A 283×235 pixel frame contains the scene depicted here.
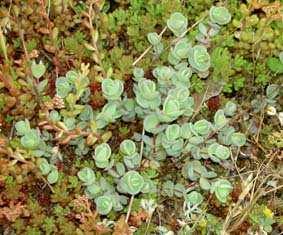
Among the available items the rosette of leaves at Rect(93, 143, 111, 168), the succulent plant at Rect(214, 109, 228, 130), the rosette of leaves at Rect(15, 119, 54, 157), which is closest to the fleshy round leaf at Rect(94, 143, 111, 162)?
the rosette of leaves at Rect(93, 143, 111, 168)

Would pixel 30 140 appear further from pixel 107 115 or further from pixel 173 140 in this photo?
pixel 173 140

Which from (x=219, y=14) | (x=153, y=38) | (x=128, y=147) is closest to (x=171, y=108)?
(x=128, y=147)

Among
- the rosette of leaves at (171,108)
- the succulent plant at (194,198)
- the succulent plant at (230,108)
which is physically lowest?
the succulent plant at (194,198)

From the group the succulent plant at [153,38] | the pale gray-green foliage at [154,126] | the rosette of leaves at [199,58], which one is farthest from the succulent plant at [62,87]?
the rosette of leaves at [199,58]

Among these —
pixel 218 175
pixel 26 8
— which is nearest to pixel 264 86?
pixel 218 175

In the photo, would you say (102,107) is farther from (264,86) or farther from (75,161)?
(264,86)

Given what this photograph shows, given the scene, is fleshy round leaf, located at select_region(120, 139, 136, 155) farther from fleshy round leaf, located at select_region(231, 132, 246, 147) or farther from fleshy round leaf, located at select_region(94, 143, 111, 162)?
fleshy round leaf, located at select_region(231, 132, 246, 147)

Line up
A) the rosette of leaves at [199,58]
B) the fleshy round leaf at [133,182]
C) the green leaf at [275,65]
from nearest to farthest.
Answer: the fleshy round leaf at [133,182] → the rosette of leaves at [199,58] → the green leaf at [275,65]

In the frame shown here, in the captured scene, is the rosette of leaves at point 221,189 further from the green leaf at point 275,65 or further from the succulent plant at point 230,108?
the green leaf at point 275,65
